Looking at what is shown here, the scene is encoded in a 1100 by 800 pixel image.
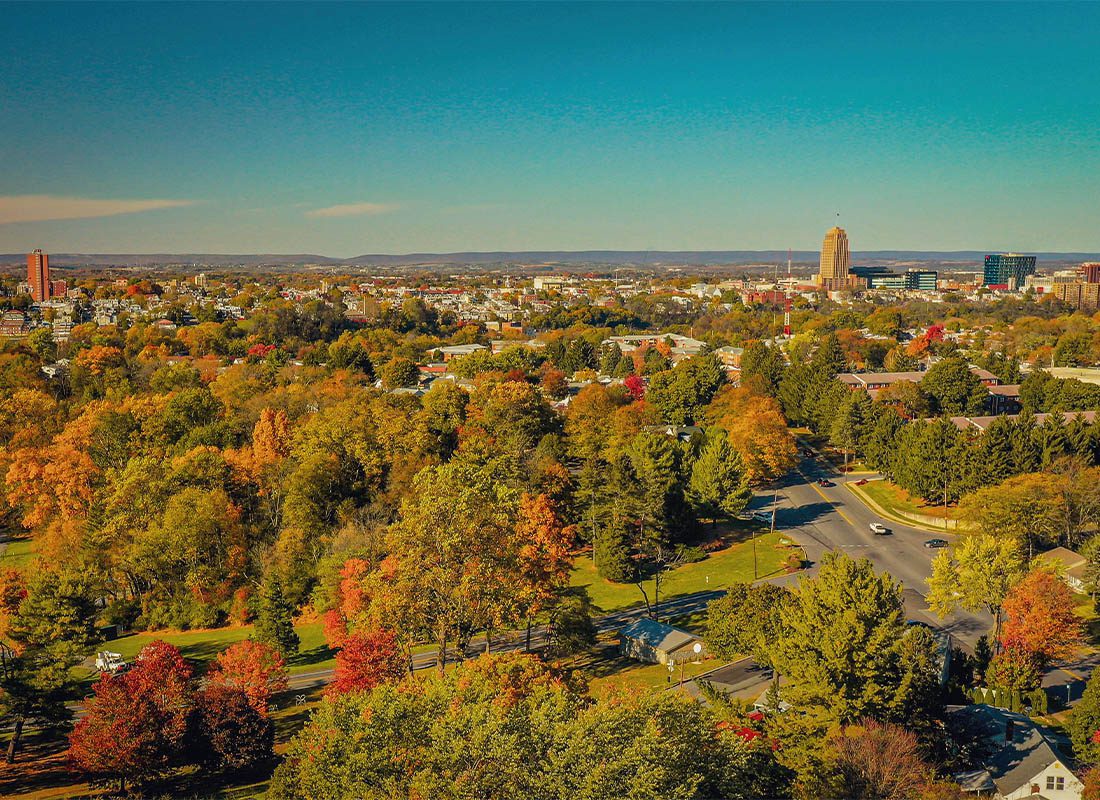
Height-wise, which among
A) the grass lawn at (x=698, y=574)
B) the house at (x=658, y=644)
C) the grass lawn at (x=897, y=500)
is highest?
the grass lawn at (x=897, y=500)

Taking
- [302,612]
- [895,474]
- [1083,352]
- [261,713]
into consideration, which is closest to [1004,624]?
[895,474]

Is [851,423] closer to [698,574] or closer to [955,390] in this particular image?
[955,390]

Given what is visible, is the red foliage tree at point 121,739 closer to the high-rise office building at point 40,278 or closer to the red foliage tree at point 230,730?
the red foliage tree at point 230,730

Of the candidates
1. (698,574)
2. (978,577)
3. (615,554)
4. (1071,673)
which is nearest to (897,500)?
(698,574)

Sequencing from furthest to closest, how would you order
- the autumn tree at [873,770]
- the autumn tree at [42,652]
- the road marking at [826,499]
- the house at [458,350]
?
1. the house at [458,350]
2. the road marking at [826,499]
3. the autumn tree at [42,652]
4. the autumn tree at [873,770]

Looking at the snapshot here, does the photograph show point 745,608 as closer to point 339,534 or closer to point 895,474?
point 339,534

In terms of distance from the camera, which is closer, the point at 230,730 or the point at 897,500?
the point at 230,730

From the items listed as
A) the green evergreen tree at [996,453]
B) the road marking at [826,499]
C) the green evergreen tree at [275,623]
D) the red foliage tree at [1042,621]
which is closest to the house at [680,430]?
the road marking at [826,499]
